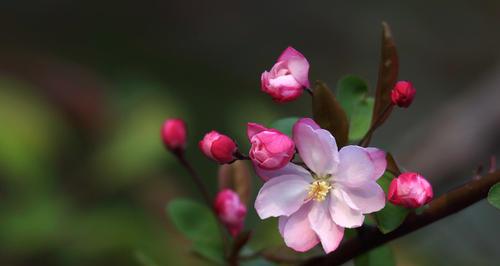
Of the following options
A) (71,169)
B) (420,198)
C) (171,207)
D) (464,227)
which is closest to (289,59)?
(420,198)

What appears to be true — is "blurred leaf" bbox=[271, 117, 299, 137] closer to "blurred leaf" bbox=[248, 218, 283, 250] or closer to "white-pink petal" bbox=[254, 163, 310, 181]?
"white-pink petal" bbox=[254, 163, 310, 181]

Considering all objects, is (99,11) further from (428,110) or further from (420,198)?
(420,198)

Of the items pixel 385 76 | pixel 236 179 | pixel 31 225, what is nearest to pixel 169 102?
pixel 31 225

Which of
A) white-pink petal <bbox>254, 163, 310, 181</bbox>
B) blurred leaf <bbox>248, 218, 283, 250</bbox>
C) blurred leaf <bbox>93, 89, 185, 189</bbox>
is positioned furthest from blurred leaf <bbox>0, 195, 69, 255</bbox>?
white-pink petal <bbox>254, 163, 310, 181</bbox>

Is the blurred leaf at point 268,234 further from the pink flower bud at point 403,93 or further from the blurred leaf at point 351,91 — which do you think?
the pink flower bud at point 403,93

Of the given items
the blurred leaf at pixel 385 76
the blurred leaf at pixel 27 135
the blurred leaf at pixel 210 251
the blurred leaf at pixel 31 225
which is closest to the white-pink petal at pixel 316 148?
the blurred leaf at pixel 385 76

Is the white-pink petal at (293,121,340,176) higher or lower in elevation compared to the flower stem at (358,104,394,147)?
higher
